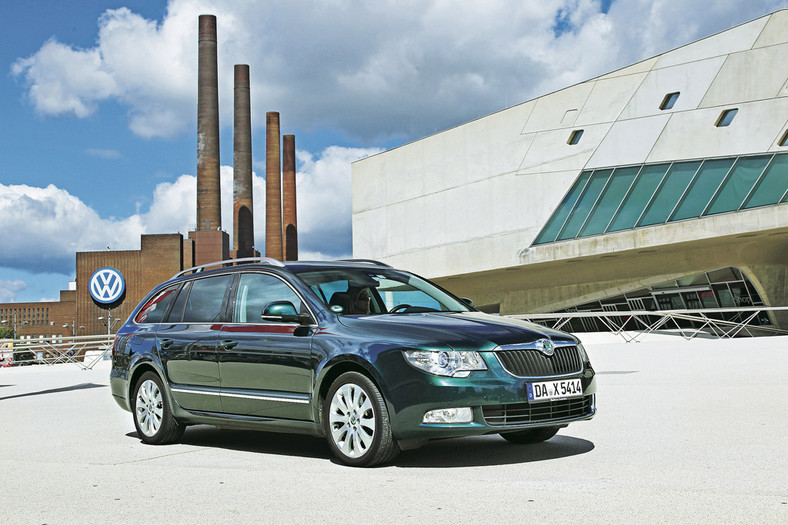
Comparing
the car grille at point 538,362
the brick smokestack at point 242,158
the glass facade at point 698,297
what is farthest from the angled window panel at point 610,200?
the brick smokestack at point 242,158

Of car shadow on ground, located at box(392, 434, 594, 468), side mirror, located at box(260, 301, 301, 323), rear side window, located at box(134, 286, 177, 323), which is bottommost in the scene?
car shadow on ground, located at box(392, 434, 594, 468)

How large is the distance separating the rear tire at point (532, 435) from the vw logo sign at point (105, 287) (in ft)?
109

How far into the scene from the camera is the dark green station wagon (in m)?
6.41

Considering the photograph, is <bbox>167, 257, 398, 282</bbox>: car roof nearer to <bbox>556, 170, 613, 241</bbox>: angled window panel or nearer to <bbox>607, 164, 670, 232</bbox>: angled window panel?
<bbox>607, 164, 670, 232</bbox>: angled window panel

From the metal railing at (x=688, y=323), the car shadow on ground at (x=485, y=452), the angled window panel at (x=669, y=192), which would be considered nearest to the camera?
the car shadow on ground at (x=485, y=452)

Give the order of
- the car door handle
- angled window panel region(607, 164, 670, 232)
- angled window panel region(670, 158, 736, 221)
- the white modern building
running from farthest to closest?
angled window panel region(607, 164, 670, 232)
angled window panel region(670, 158, 736, 221)
the white modern building
the car door handle

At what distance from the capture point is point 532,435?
7727 millimetres

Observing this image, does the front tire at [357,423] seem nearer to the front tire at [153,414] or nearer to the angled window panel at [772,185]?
the front tire at [153,414]

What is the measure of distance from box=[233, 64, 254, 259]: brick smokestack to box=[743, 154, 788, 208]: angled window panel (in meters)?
43.7

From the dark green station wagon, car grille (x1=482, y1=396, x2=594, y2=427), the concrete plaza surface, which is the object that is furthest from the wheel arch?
car grille (x1=482, y1=396, x2=594, y2=427)

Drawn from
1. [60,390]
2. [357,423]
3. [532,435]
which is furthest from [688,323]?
[357,423]

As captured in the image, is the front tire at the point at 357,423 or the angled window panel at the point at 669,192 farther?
the angled window panel at the point at 669,192

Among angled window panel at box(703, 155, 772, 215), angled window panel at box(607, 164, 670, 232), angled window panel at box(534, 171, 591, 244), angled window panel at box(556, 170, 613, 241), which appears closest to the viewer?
angled window panel at box(703, 155, 772, 215)

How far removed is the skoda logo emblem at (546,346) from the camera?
670 cm
